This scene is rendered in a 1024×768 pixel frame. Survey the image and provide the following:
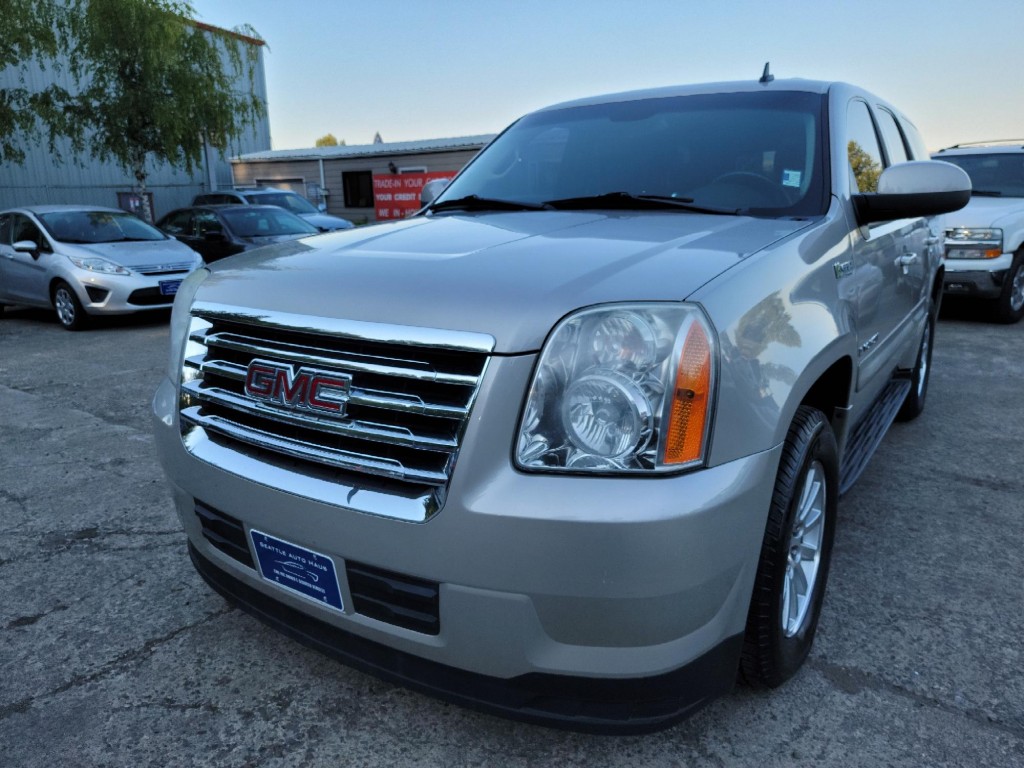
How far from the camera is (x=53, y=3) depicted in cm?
1433

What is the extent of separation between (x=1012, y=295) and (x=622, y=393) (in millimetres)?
8173

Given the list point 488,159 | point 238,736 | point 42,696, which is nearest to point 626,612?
point 238,736

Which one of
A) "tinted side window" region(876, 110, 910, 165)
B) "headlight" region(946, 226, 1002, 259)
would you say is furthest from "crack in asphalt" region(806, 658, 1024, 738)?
"headlight" region(946, 226, 1002, 259)

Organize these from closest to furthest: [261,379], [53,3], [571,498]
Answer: [571,498]
[261,379]
[53,3]

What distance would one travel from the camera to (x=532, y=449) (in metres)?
1.50

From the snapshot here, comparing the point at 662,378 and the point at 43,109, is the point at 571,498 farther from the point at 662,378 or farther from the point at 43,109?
the point at 43,109

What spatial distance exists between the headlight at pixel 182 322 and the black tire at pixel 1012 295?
801cm

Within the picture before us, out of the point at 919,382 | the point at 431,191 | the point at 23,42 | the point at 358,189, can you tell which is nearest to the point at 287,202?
the point at 23,42

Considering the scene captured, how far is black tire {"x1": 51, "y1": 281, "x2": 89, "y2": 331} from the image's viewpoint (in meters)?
8.73

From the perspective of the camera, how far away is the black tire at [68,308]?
8.73m

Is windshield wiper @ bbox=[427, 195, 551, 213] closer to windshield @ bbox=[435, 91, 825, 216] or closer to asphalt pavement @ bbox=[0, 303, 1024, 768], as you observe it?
windshield @ bbox=[435, 91, 825, 216]

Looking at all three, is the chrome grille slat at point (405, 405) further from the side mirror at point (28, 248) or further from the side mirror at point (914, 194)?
the side mirror at point (28, 248)

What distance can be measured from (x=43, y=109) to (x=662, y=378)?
16872 mm

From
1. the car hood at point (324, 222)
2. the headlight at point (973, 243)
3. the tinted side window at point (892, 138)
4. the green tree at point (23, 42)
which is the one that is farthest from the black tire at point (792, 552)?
the green tree at point (23, 42)
